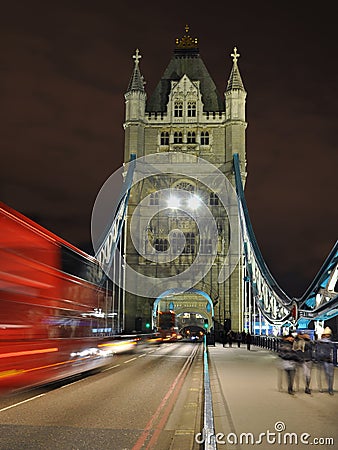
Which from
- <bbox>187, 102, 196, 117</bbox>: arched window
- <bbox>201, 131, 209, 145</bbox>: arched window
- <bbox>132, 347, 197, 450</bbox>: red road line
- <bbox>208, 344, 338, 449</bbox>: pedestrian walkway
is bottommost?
<bbox>132, 347, 197, 450</bbox>: red road line

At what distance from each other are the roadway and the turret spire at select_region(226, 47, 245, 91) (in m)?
56.7

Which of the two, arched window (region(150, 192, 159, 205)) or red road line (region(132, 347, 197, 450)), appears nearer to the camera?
red road line (region(132, 347, 197, 450))

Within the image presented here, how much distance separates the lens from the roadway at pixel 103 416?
8.23 meters

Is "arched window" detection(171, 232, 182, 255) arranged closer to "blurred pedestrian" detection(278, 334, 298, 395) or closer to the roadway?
the roadway

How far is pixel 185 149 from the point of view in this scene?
68.0 meters

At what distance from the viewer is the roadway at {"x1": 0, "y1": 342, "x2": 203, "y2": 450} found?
27.0 ft

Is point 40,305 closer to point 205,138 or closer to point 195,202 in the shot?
point 195,202

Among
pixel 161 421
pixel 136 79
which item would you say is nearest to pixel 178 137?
pixel 136 79

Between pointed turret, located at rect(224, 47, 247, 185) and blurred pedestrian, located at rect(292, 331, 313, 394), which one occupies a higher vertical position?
pointed turret, located at rect(224, 47, 247, 185)

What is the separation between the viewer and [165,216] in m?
67.0

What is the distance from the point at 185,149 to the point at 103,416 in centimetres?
5864

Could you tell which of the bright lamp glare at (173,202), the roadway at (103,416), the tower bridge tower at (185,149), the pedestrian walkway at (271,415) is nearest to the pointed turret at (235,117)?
the tower bridge tower at (185,149)

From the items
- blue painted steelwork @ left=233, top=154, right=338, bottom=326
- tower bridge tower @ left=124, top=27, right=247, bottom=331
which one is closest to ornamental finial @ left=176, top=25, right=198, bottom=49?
tower bridge tower @ left=124, top=27, right=247, bottom=331

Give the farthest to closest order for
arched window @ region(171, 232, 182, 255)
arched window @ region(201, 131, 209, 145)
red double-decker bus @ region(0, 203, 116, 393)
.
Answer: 1. arched window @ region(201, 131, 209, 145)
2. arched window @ region(171, 232, 182, 255)
3. red double-decker bus @ region(0, 203, 116, 393)
